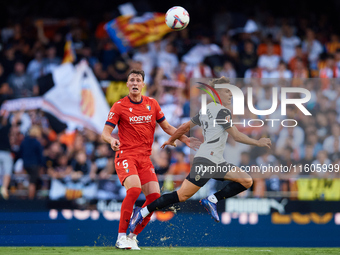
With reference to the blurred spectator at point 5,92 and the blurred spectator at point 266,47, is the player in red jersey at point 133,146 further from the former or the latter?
the blurred spectator at point 266,47

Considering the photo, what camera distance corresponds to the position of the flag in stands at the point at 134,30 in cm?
1384

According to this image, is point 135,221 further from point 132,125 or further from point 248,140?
point 248,140

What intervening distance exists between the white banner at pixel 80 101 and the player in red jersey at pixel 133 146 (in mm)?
5411

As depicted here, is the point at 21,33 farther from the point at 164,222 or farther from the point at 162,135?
the point at 164,222

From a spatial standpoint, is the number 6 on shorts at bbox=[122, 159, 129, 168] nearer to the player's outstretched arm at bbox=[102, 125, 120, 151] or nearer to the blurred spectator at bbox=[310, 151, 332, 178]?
the player's outstretched arm at bbox=[102, 125, 120, 151]

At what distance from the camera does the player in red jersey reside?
23.0 feet

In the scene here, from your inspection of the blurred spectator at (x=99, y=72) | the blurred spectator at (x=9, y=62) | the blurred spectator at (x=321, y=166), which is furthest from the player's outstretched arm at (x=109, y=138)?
the blurred spectator at (x=9, y=62)

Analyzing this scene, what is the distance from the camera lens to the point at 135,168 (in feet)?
23.4

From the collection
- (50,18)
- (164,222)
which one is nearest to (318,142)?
(164,222)

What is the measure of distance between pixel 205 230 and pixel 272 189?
1564 mm

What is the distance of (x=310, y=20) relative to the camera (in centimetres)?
1534

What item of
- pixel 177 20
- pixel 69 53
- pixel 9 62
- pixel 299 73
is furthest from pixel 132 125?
pixel 9 62

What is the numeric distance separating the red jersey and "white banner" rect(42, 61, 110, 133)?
17.8 ft

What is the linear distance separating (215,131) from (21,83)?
754 cm
